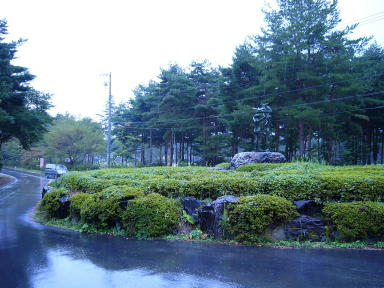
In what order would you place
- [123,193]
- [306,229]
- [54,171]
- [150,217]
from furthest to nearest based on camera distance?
1. [54,171]
2. [123,193]
3. [150,217]
4. [306,229]

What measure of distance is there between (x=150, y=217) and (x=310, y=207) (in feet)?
11.5

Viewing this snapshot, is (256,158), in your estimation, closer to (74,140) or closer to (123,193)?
(123,193)

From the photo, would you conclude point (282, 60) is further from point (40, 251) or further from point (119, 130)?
point (119, 130)

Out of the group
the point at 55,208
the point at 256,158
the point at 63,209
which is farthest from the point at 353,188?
the point at 55,208

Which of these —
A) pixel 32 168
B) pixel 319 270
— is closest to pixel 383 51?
pixel 319 270

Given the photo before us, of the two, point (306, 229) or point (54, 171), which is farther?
point (54, 171)

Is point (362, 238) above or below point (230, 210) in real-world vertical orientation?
below

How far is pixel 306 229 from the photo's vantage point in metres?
6.44

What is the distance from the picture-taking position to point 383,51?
2775 cm

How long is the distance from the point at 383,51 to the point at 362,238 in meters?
27.4

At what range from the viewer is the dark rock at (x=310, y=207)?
22.2ft

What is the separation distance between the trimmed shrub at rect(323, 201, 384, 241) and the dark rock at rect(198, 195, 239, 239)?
208 centimetres

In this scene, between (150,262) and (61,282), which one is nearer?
(61,282)

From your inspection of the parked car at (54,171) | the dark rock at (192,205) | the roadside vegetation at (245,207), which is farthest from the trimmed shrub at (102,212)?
the parked car at (54,171)
